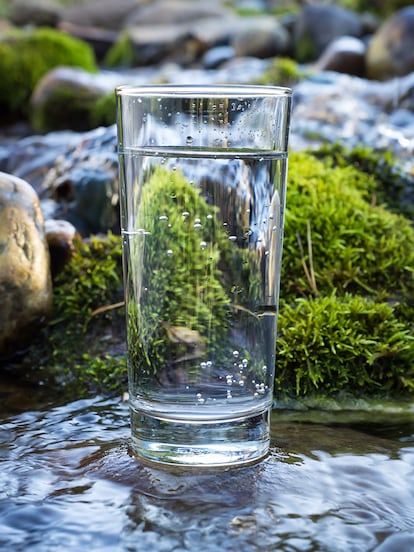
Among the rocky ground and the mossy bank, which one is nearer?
the mossy bank

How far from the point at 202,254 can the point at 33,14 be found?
20153 millimetres

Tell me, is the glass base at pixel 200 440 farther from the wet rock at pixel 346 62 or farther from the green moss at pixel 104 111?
the wet rock at pixel 346 62

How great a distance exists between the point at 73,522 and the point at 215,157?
0.86 m

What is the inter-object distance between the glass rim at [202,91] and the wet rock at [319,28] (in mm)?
12641

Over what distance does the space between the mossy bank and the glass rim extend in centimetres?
106

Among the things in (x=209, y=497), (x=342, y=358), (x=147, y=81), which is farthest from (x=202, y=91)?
(x=147, y=81)

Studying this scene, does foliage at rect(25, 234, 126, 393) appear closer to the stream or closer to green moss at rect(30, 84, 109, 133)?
the stream

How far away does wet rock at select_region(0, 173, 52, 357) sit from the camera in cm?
271

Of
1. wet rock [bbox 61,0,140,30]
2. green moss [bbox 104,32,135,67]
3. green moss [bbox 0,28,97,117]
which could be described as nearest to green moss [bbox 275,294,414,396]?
green moss [bbox 0,28,97,117]

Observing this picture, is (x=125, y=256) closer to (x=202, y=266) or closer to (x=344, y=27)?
(x=202, y=266)

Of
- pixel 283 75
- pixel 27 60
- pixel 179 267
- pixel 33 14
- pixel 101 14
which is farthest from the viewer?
pixel 101 14

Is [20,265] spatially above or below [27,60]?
below

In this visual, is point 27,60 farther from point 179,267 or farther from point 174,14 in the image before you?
point 179,267

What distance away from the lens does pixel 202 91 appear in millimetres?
1736
